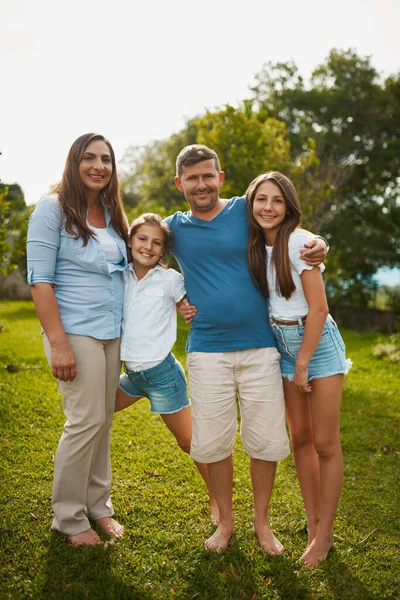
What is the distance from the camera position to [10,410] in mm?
4988

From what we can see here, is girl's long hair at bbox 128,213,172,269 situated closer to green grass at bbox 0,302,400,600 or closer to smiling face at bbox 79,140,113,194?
smiling face at bbox 79,140,113,194

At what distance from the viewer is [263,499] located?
3002 millimetres

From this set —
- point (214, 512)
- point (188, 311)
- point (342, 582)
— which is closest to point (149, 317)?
point (188, 311)

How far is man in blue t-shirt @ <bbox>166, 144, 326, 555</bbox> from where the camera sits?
113 inches

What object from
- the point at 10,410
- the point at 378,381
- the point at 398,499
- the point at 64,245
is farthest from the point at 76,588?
the point at 378,381

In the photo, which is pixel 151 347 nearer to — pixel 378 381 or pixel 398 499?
pixel 398 499

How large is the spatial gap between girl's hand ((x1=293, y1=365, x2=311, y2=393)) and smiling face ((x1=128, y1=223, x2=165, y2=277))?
3.45 ft

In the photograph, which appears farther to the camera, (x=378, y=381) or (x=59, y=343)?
(x=378, y=381)

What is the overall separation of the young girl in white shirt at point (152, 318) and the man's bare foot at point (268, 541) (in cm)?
81

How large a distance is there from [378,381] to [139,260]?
17.5 ft

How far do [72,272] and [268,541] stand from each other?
1.92 m

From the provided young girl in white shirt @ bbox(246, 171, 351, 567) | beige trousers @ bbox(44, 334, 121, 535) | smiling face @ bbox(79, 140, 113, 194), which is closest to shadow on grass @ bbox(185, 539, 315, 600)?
young girl in white shirt @ bbox(246, 171, 351, 567)

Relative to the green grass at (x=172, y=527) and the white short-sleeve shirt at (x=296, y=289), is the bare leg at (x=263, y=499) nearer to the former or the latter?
the green grass at (x=172, y=527)

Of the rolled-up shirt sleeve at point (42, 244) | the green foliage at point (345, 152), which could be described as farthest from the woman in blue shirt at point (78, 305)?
the green foliage at point (345, 152)
